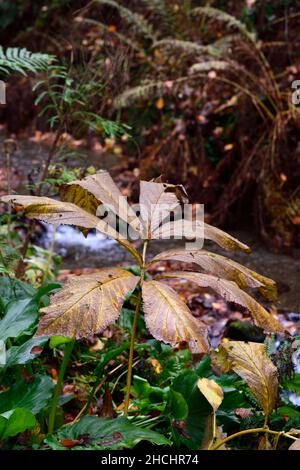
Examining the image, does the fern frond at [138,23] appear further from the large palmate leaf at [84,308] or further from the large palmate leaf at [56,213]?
the large palmate leaf at [84,308]

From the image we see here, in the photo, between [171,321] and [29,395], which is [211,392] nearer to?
[171,321]

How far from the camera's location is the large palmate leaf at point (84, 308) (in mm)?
1371

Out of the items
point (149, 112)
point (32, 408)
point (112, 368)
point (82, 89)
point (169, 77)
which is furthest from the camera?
point (149, 112)

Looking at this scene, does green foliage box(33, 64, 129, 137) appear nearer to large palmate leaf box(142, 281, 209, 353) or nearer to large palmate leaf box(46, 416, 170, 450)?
large palmate leaf box(142, 281, 209, 353)

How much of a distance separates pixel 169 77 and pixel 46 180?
104 inches

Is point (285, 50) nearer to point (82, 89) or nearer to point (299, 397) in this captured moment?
point (82, 89)

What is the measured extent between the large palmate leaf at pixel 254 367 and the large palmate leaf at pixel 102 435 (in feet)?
0.84

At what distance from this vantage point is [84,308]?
1401mm

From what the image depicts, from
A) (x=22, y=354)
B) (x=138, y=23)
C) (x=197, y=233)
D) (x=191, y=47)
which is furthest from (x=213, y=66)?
(x=22, y=354)

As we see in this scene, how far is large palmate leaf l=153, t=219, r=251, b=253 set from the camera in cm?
164

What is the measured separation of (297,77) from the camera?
4.27 metres

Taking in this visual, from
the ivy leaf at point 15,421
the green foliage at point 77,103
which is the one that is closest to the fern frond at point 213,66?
the green foliage at point 77,103

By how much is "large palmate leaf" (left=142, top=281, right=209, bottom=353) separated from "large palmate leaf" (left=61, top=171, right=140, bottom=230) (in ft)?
0.86

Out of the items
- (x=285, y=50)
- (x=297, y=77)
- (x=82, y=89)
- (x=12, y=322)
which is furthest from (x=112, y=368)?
(x=285, y=50)
